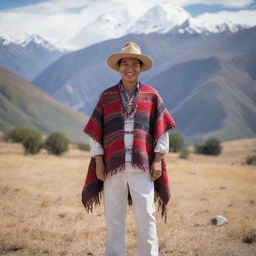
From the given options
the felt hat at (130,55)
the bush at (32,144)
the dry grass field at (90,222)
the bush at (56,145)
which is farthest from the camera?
the bush at (56,145)

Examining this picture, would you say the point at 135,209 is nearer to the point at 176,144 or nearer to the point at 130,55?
the point at 130,55

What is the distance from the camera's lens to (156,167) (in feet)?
17.7

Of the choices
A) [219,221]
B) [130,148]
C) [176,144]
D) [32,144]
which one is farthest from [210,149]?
[130,148]

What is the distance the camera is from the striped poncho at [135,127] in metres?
5.40

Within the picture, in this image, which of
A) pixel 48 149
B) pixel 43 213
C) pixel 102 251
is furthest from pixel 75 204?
pixel 48 149

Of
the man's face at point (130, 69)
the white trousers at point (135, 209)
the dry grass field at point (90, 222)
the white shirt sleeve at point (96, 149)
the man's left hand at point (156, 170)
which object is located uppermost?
the man's face at point (130, 69)

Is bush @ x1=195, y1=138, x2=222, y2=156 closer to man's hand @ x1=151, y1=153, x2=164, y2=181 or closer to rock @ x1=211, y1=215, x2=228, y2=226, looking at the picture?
rock @ x1=211, y1=215, x2=228, y2=226

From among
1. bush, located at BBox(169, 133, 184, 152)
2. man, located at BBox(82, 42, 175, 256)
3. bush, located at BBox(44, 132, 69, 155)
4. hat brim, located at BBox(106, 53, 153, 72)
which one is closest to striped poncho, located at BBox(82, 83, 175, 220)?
man, located at BBox(82, 42, 175, 256)

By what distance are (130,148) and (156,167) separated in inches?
15.2

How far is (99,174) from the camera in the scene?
18.2 ft

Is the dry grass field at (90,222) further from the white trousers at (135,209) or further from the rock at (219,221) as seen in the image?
the white trousers at (135,209)

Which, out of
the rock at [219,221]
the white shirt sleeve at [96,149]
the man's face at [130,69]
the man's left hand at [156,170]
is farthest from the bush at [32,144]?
the man's left hand at [156,170]

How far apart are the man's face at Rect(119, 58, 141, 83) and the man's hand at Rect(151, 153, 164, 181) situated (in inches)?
38.7

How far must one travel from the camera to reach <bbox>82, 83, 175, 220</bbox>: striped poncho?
5.40 m
